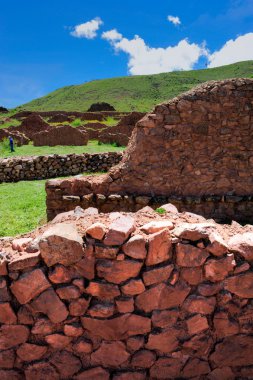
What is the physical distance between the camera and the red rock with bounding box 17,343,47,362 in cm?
286

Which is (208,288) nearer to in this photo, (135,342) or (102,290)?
(135,342)

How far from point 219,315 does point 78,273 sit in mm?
1260

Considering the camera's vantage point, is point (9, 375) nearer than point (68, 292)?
No

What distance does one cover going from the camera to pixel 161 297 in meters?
2.90

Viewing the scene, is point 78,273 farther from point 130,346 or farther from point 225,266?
point 225,266

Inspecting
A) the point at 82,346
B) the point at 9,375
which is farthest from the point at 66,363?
the point at 9,375

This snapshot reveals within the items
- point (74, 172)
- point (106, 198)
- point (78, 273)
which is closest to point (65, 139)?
point (74, 172)

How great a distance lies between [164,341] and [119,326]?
16.4 inches

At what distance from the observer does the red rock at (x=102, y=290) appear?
2832mm

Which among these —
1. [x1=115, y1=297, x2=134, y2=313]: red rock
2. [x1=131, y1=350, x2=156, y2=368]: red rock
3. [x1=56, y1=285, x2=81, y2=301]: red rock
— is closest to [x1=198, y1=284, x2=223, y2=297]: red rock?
[x1=115, y1=297, x2=134, y2=313]: red rock

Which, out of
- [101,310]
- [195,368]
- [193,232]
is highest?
[193,232]

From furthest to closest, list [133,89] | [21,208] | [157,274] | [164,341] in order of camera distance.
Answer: [133,89], [21,208], [164,341], [157,274]

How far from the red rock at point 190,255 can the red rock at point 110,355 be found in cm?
90

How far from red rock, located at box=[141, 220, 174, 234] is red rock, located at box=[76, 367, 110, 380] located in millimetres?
1263
